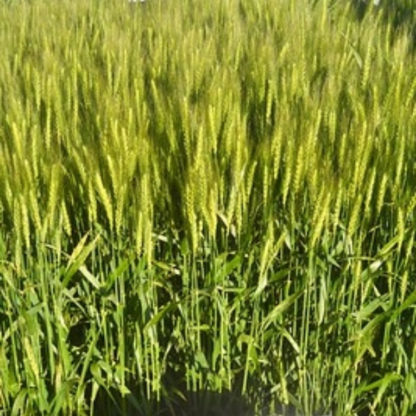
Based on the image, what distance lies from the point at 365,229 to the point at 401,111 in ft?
0.75

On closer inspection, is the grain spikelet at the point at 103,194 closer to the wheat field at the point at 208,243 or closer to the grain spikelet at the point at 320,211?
the wheat field at the point at 208,243

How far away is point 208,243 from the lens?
54.8 inches

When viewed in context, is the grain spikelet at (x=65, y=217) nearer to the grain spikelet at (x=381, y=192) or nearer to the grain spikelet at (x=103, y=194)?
the grain spikelet at (x=103, y=194)

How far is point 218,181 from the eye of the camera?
1313mm

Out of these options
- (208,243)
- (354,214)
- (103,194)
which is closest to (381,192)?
(354,214)

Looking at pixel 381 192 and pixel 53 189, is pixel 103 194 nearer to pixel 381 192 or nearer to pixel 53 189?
pixel 53 189

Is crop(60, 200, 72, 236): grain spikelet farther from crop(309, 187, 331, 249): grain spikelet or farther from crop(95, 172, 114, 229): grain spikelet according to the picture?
crop(309, 187, 331, 249): grain spikelet

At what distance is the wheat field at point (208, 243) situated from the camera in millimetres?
1296

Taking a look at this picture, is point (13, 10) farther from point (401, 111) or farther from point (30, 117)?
point (401, 111)

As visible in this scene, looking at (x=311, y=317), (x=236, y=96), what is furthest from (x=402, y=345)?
(x=236, y=96)

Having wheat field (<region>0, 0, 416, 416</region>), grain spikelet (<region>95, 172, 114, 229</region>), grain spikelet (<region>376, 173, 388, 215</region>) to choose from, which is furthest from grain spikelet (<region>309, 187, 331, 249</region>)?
grain spikelet (<region>95, 172, 114, 229</region>)

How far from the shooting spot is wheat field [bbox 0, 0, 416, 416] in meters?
1.30

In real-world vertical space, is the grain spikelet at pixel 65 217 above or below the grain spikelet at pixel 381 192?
below

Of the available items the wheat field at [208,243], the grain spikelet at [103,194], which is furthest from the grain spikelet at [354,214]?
the grain spikelet at [103,194]
